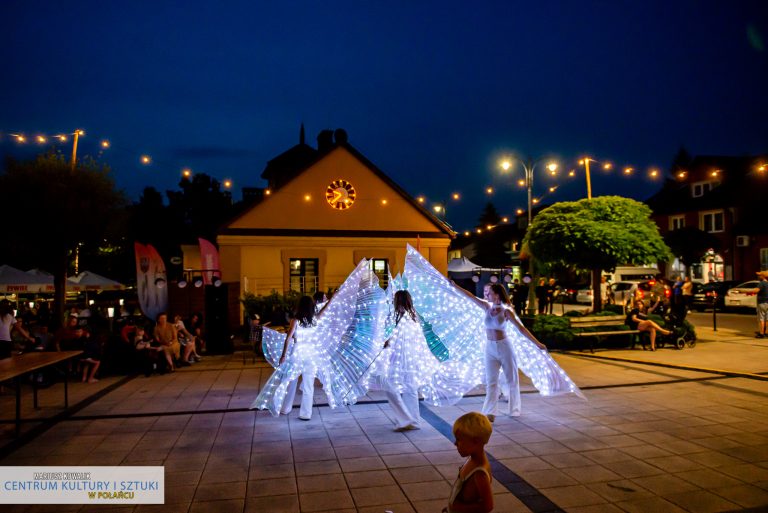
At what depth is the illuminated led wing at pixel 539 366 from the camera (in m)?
6.97

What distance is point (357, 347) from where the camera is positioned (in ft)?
22.8

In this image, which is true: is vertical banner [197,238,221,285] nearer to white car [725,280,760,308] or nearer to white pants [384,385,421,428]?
white pants [384,385,421,428]

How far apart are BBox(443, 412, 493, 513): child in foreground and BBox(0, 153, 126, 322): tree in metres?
18.6

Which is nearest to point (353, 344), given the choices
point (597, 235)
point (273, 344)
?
point (273, 344)

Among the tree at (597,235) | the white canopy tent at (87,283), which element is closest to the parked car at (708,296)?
the tree at (597,235)

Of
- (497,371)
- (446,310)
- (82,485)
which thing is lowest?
(82,485)

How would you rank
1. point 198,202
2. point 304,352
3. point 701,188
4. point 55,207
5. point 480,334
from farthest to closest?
point 198,202
point 701,188
point 55,207
point 480,334
point 304,352

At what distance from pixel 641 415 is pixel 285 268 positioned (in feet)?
47.8

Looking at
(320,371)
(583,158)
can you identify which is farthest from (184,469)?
(583,158)

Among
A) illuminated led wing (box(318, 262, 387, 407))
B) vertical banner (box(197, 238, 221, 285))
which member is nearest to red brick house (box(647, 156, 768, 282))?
vertical banner (box(197, 238, 221, 285))

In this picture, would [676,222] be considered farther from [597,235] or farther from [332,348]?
[332,348]

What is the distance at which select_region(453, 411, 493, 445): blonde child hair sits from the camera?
8.80 ft

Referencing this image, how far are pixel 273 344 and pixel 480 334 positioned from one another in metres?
2.95

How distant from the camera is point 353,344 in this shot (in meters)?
6.99
